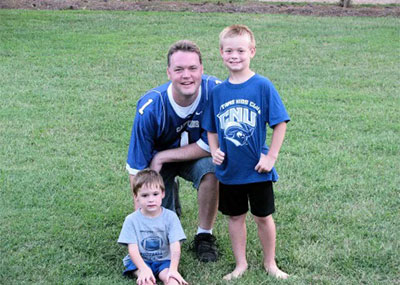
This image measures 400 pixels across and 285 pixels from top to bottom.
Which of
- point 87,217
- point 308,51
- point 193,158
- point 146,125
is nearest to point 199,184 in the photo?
point 193,158

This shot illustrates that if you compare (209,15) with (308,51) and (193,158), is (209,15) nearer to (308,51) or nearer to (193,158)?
(308,51)

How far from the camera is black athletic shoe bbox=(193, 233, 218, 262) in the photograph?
14.6ft

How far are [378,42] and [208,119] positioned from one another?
27.3 feet

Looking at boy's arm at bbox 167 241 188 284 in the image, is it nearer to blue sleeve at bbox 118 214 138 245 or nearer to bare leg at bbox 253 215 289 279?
A: blue sleeve at bbox 118 214 138 245

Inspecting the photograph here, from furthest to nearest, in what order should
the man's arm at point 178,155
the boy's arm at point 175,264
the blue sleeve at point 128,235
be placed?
the man's arm at point 178,155
the blue sleeve at point 128,235
the boy's arm at point 175,264

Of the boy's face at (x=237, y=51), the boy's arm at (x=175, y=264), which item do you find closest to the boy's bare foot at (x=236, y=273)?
the boy's arm at (x=175, y=264)

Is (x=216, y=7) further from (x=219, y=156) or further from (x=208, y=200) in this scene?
(x=219, y=156)

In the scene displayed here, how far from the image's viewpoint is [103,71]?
10031 mm

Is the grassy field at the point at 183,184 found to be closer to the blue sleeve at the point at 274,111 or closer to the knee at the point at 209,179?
the knee at the point at 209,179

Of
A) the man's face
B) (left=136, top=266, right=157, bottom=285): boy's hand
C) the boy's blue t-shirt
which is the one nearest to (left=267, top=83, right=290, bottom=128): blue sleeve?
the boy's blue t-shirt

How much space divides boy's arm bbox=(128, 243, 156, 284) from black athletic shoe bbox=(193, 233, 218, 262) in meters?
0.48

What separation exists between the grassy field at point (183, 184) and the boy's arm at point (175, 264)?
0.17 meters

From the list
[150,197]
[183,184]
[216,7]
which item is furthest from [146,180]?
[216,7]

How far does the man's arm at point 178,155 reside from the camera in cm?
455
